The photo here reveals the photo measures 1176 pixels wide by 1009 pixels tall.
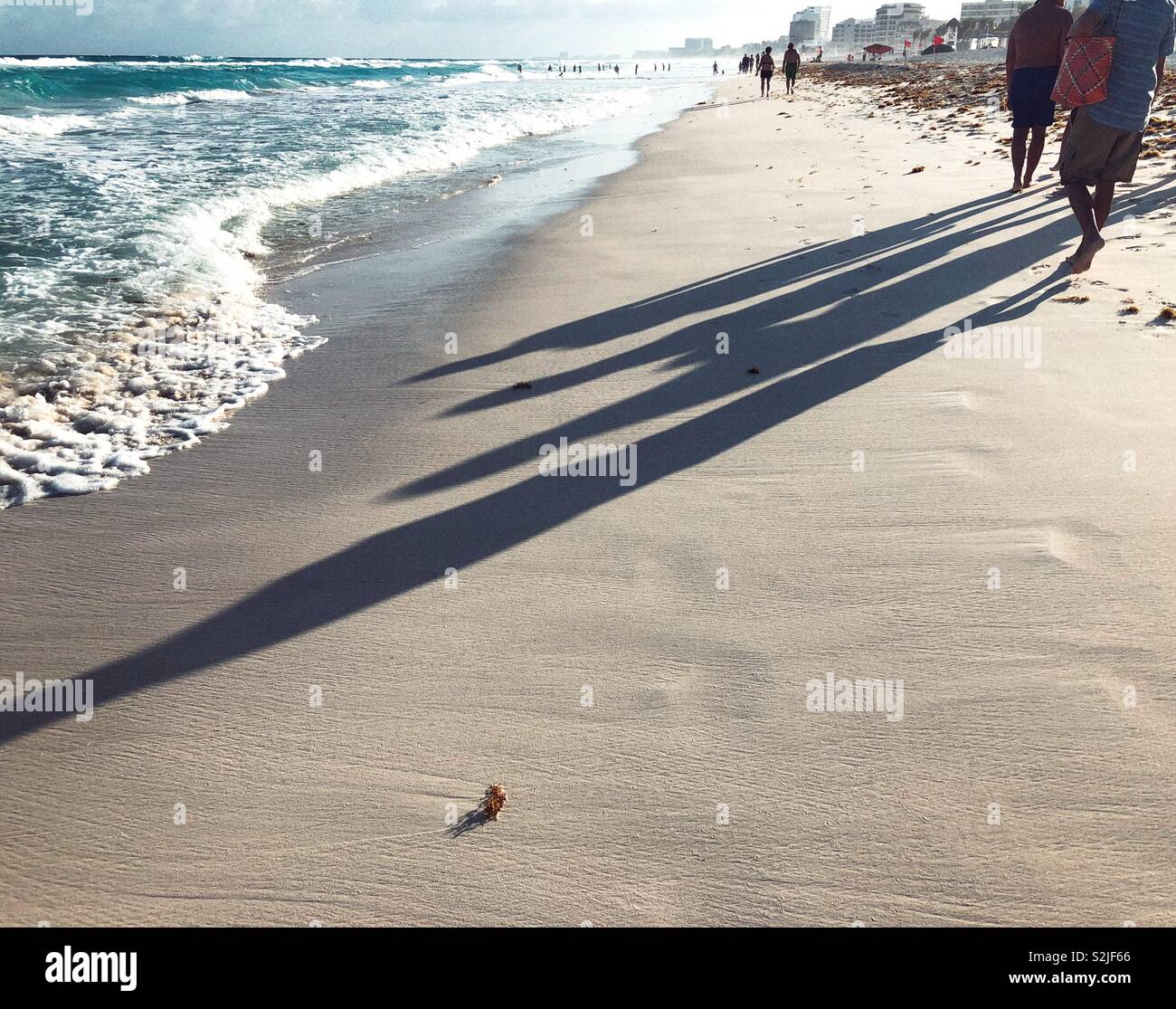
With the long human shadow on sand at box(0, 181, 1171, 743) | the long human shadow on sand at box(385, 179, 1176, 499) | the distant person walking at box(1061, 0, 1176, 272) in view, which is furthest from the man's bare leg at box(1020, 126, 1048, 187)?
the long human shadow on sand at box(0, 181, 1171, 743)

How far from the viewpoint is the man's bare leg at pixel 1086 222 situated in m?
5.30

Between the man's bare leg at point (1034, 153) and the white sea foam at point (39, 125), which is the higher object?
the white sea foam at point (39, 125)

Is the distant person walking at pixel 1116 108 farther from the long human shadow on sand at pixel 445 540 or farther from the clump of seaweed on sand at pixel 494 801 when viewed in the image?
the clump of seaweed on sand at pixel 494 801

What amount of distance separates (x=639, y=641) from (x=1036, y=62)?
24.7ft

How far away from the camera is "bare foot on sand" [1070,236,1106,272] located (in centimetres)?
→ 531

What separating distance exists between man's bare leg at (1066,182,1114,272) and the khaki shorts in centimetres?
5

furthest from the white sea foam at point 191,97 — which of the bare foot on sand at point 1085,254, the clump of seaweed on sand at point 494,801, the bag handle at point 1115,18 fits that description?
the clump of seaweed on sand at point 494,801

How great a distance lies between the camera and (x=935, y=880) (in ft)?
5.68

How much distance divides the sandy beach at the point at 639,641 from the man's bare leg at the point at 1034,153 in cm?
371

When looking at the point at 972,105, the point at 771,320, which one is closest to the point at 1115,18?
the point at 771,320

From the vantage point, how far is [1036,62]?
7.47 m

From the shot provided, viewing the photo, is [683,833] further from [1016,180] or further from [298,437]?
[1016,180]

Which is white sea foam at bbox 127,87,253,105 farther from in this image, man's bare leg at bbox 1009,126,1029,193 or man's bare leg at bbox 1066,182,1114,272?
man's bare leg at bbox 1066,182,1114,272

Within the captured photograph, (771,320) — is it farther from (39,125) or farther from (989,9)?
(989,9)
